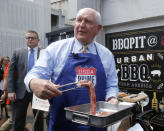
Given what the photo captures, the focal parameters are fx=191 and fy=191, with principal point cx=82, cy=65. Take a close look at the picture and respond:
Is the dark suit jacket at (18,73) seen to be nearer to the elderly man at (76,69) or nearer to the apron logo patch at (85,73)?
the elderly man at (76,69)

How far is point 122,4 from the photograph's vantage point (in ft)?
14.8

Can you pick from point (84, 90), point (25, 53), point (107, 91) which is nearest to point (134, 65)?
point (25, 53)

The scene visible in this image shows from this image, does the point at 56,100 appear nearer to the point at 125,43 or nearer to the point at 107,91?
the point at 107,91

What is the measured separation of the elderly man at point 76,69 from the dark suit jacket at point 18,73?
1.80m

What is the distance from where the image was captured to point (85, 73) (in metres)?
1.66

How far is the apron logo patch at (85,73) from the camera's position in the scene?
Result: 1.64 metres

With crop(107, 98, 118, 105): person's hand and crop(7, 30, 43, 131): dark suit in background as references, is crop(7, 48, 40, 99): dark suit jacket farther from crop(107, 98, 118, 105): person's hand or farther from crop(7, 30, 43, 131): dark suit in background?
crop(107, 98, 118, 105): person's hand

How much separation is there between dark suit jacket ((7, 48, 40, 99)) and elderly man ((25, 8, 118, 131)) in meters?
1.80

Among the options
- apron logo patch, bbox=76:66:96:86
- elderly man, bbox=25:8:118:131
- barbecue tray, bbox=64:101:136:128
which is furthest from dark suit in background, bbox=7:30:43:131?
barbecue tray, bbox=64:101:136:128

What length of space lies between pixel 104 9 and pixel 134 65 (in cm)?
170

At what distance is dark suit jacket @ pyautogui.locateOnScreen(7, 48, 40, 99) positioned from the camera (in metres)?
3.34

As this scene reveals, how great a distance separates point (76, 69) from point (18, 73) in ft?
6.77

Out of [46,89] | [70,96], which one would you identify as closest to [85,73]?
[70,96]

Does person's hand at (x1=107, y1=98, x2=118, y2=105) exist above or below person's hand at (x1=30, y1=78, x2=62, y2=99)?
below
